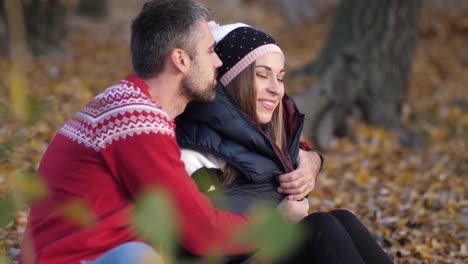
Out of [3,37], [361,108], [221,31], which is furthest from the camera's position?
[3,37]

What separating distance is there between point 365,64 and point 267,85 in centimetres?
459

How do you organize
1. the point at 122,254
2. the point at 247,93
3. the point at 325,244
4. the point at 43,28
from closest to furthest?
1. the point at 122,254
2. the point at 325,244
3. the point at 247,93
4. the point at 43,28

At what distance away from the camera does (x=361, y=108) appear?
7559 millimetres

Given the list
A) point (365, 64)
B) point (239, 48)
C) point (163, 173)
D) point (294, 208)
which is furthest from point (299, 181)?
point (365, 64)

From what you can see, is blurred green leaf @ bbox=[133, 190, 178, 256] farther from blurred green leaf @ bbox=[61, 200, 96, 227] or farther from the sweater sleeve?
the sweater sleeve

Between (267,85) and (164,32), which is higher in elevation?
(164,32)

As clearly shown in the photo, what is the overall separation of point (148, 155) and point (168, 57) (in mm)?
478

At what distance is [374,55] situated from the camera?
7422 mm

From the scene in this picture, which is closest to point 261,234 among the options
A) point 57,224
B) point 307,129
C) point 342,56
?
point 57,224

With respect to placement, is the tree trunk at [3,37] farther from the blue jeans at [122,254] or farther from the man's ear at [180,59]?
the blue jeans at [122,254]

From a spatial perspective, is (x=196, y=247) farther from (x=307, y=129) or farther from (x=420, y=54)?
(x=420, y=54)

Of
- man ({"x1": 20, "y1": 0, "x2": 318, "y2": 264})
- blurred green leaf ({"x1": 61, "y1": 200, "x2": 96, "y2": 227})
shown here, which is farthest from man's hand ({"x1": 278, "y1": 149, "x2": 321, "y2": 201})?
blurred green leaf ({"x1": 61, "y1": 200, "x2": 96, "y2": 227})

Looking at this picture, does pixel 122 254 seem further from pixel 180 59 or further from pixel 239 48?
pixel 239 48

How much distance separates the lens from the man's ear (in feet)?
7.99
